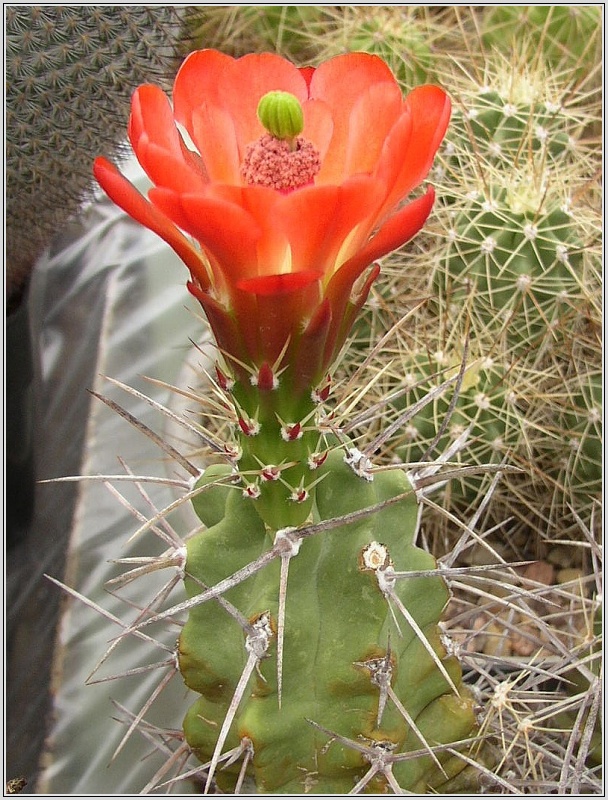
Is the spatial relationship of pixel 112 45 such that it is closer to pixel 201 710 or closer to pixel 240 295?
pixel 240 295

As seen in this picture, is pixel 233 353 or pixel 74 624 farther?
pixel 74 624

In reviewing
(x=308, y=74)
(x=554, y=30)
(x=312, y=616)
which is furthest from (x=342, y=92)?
(x=554, y=30)

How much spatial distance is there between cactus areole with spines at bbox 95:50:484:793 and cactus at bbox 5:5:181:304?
0.52 m

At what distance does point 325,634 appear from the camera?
65 cm

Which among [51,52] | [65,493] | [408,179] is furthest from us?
[65,493]

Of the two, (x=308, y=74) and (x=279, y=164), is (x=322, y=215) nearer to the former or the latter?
(x=279, y=164)

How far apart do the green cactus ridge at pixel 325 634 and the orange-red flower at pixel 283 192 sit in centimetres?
16

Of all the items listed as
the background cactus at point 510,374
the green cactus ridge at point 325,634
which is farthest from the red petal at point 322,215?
the background cactus at point 510,374

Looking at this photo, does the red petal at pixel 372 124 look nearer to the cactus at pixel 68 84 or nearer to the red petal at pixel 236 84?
the red petal at pixel 236 84

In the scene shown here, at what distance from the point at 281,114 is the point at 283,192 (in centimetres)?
5

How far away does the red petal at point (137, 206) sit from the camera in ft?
1.59

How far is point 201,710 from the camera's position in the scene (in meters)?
0.74

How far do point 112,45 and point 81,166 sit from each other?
7.3 inches

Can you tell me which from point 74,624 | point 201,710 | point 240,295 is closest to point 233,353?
point 240,295
